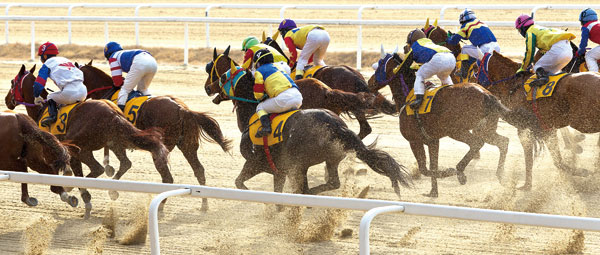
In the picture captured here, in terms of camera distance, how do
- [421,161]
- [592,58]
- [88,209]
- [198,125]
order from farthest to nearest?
[592,58], [421,161], [198,125], [88,209]

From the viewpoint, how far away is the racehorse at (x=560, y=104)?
6.78 meters

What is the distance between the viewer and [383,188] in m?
7.29

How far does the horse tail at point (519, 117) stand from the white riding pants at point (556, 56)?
0.61 metres

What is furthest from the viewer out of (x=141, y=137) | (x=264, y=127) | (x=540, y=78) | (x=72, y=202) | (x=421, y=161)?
(x=540, y=78)

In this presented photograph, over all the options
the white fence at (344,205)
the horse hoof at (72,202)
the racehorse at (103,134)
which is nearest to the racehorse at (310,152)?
the racehorse at (103,134)

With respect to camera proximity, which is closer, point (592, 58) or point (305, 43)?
point (592, 58)

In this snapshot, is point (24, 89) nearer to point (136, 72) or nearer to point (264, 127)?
point (136, 72)

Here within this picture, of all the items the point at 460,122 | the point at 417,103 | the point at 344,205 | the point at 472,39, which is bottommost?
the point at 460,122

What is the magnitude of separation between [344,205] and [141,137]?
3435mm

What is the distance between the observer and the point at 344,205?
3.32m

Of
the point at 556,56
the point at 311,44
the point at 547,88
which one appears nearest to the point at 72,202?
the point at 311,44

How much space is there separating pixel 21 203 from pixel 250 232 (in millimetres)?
2396

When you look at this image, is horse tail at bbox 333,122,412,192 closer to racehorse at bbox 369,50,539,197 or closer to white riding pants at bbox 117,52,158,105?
racehorse at bbox 369,50,539,197

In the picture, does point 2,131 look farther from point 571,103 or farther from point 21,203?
point 571,103
